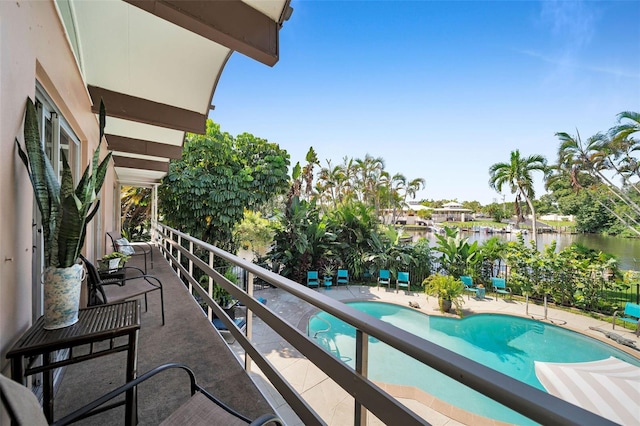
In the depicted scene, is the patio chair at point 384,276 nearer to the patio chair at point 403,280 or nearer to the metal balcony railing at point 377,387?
the patio chair at point 403,280

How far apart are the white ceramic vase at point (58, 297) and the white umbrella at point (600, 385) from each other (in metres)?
8.12

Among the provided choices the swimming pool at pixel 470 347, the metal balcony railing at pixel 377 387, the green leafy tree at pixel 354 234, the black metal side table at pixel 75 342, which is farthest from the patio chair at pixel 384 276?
the black metal side table at pixel 75 342

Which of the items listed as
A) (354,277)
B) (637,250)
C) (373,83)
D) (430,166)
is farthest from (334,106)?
(637,250)

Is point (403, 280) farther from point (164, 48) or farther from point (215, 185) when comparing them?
point (164, 48)

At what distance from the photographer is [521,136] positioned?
24219mm

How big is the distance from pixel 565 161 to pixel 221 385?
20.6 metres

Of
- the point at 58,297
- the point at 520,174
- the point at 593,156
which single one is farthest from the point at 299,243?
the point at 593,156

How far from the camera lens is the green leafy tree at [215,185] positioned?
9.14 m

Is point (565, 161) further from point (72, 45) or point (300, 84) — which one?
point (72, 45)

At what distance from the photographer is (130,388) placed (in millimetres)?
1311

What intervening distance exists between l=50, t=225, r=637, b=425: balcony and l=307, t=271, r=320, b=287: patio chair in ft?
23.8

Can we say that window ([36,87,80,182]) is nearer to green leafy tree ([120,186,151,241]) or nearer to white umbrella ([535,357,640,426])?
white umbrella ([535,357,640,426])

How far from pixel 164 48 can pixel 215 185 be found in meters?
6.93

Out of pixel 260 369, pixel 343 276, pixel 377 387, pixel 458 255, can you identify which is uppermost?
pixel 377 387
